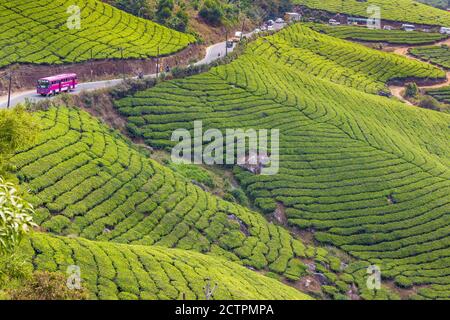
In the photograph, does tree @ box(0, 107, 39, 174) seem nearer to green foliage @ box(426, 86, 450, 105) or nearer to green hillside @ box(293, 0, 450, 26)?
green foliage @ box(426, 86, 450, 105)

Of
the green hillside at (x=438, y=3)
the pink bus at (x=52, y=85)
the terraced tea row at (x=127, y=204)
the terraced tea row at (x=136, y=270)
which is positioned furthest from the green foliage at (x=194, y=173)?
the green hillside at (x=438, y=3)

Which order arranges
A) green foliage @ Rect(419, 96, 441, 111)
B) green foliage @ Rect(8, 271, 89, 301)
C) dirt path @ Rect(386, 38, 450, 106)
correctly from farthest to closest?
dirt path @ Rect(386, 38, 450, 106) < green foliage @ Rect(419, 96, 441, 111) < green foliage @ Rect(8, 271, 89, 301)

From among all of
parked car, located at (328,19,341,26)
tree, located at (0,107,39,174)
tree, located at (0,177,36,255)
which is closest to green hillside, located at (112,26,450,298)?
tree, located at (0,107,39,174)

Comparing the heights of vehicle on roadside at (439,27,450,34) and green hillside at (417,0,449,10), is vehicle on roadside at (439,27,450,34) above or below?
below

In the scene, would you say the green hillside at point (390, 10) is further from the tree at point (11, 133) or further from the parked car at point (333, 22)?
the tree at point (11, 133)

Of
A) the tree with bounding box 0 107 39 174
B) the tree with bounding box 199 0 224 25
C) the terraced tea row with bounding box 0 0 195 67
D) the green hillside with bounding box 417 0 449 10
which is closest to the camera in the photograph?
the tree with bounding box 0 107 39 174

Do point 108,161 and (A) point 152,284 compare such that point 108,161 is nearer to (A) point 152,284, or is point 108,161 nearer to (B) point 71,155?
(B) point 71,155
